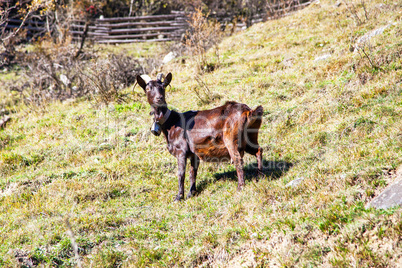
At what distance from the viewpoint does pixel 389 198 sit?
3.91m

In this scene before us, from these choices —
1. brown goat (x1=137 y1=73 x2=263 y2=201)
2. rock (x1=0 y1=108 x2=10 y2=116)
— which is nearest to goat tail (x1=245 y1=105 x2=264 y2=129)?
brown goat (x1=137 y1=73 x2=263 y2=201)

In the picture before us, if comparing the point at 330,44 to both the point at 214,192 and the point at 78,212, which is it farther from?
the point at 78,212

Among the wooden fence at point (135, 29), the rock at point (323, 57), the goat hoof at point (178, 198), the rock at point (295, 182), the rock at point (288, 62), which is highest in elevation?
the wooden fence at point (135, 29)

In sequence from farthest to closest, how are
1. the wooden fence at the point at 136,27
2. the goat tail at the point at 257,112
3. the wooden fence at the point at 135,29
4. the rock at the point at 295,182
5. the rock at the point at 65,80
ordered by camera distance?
the wooden fence at the point at 135,29 < the wooden fence at the point at 136,27 < the rock at the point at 65,80 < the goat tail at the point at 257,112 < the rock at the point at 295,182

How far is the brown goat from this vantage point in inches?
225

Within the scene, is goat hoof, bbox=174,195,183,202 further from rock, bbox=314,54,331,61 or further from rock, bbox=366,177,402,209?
rock, bbox=314,54,331,61

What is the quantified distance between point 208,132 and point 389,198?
10.1ft

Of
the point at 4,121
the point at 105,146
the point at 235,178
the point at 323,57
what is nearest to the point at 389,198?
the point at 235,178

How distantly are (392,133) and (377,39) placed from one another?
5292 mm

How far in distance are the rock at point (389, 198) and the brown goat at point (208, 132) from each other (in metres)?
2.20

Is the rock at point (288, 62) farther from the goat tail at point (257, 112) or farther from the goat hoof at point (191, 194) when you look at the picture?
the goat hoof at point (191, 194)

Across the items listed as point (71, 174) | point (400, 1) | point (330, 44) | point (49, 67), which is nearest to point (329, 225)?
point (71, 174)

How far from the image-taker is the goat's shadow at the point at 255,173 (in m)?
6.13

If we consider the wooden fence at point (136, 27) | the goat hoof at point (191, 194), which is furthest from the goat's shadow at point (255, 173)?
the wooden fence at point (136, 27)
